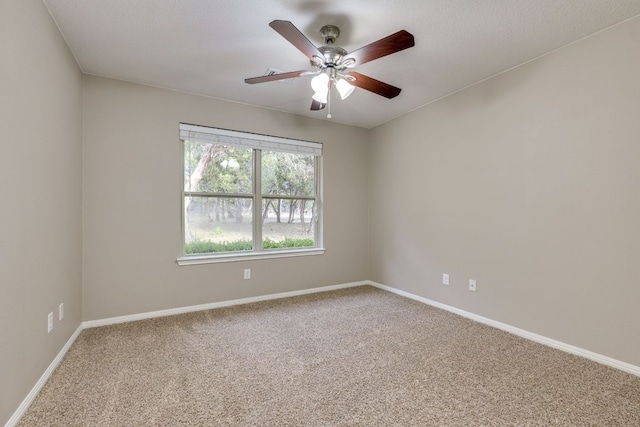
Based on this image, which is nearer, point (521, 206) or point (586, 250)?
point (586, 250)

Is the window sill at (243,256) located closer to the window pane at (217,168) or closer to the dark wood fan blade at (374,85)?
the window pane at (217,168)

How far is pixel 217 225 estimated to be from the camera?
352cm

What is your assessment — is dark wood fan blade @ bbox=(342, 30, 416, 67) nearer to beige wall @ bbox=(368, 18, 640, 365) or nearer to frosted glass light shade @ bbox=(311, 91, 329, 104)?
frosted glass light shade @ bbox=(311, 91, 329, 104)

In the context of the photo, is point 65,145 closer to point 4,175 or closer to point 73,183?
point 73,183

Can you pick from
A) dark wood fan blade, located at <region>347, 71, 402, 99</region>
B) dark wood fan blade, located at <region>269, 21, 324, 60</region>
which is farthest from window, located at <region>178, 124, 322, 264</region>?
dark wood fan blade, located at <region>269, 21, 324, 60</region>

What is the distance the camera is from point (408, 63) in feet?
8.52

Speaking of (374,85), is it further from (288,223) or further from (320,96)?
(288,223)

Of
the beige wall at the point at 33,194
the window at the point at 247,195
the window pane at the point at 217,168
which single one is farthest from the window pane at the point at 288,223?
the beige wall at the point at 33,194

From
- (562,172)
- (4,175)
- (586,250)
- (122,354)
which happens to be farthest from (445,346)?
(4,175)

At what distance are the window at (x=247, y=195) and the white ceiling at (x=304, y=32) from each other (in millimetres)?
720

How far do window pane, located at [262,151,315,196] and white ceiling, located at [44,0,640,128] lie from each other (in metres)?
1.04

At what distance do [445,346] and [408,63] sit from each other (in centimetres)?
246

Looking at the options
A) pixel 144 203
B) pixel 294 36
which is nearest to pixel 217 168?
pixel 144 203

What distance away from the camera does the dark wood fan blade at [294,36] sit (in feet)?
5.28
